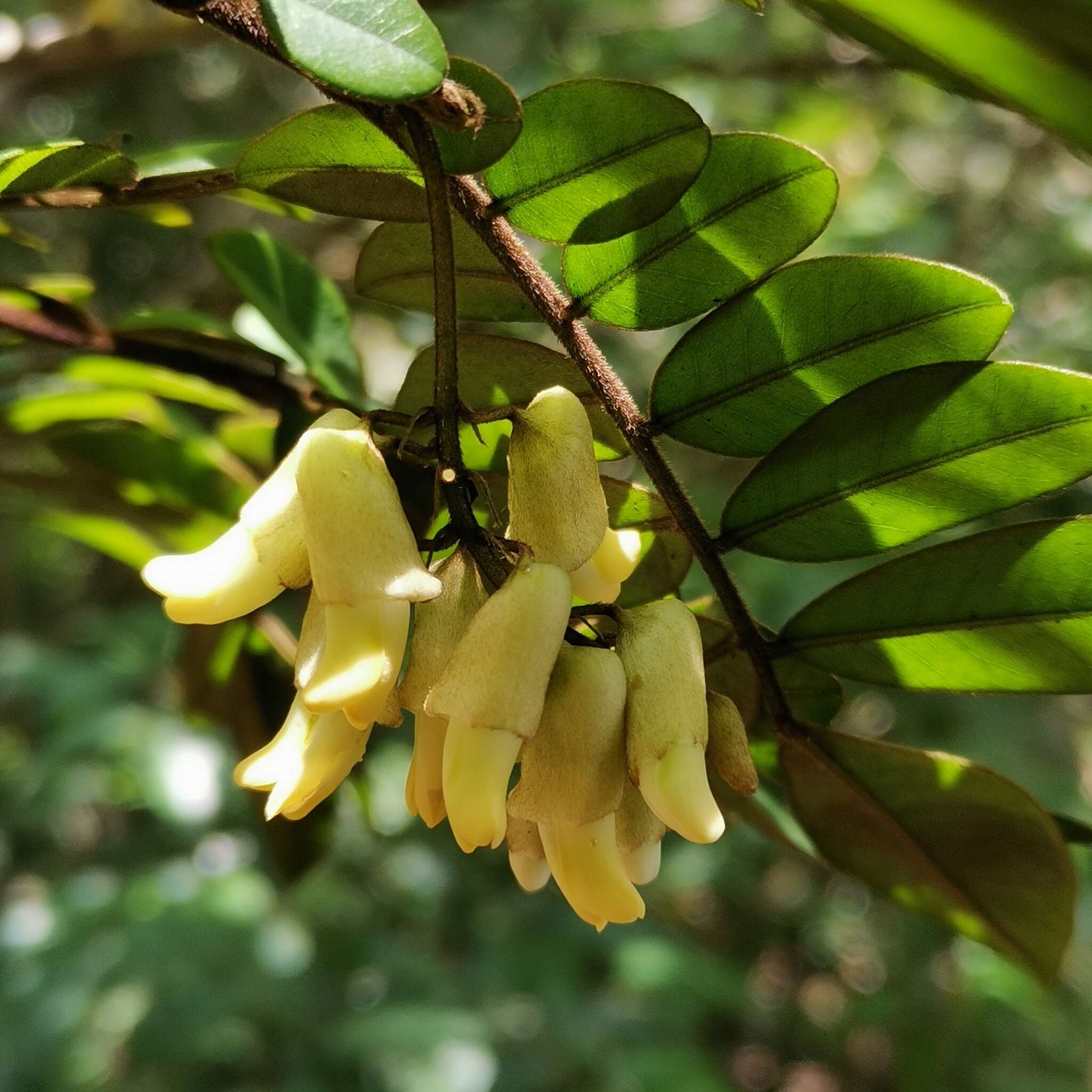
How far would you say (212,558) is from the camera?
1.24 ft

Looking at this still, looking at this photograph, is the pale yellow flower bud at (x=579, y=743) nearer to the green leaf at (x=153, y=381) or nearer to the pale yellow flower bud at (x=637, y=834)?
the pale yellow flower bud at (x=637, y=834)

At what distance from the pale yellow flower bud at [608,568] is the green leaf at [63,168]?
230 mm

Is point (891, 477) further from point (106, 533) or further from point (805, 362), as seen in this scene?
point (106, 533)

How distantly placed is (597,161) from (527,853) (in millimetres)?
251

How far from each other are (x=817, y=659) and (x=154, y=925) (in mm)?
1044

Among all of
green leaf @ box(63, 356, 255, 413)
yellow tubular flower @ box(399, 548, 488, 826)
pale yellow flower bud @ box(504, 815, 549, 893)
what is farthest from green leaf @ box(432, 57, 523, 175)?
green leaf @ box(63, 356, 255, 413)

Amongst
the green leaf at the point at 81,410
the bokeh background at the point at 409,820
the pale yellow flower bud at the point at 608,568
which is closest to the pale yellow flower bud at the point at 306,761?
the pale yellow flower bud at the point at 608,568

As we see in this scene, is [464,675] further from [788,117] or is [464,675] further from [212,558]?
[788,117]

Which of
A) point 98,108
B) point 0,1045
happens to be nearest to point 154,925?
point 0,1045

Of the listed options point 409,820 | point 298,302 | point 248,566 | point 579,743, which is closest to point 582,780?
point 579,743

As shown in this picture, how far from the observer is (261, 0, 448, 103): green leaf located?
30 cm

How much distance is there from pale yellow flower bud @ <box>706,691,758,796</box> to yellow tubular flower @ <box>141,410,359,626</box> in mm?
149

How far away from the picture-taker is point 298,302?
0.65 metres

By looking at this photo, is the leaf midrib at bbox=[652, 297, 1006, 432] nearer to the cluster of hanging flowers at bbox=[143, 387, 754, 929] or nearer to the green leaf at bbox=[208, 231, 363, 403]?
the cluster of hanging flowers at bbox=[143, 387, 754, 929]
